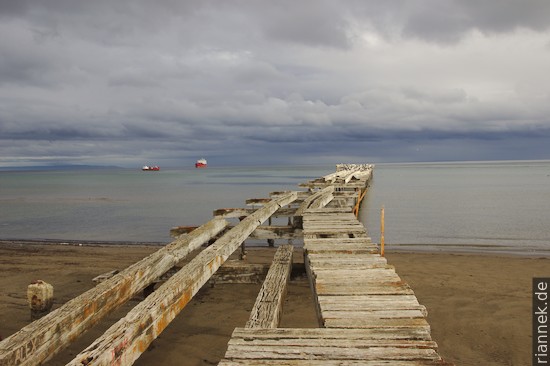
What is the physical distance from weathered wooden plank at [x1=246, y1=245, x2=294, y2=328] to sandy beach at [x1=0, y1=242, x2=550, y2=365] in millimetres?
1201

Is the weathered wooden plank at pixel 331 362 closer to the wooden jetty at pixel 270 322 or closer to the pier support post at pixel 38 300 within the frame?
the wooden jetty at pixel 270 322

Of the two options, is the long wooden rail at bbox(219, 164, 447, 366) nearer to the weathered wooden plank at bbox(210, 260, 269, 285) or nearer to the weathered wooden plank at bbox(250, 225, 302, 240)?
the weathered wooden plank at bbox(210, 260, 269, 285)

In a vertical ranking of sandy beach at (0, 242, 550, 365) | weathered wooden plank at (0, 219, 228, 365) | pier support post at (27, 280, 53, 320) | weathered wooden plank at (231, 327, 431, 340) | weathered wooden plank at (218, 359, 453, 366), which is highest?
weathered wooden plank at (0, 219, 228, 365)

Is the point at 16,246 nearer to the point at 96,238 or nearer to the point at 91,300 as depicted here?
the point at 96,238

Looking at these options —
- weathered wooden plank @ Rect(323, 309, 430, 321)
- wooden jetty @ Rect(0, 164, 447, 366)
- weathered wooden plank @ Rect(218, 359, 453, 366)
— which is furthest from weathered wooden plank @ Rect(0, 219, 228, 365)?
weathered wooden plank @ Rect(323, 309, 430, 321)

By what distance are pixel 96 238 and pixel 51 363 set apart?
16.6 m

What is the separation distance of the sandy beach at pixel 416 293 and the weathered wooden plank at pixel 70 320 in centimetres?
216

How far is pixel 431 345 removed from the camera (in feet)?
10.7

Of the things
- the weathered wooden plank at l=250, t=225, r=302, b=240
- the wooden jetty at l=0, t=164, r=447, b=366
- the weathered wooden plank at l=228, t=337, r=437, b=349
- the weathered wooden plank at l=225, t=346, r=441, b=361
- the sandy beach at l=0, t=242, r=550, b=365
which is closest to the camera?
the wooden jetty at l=0, t=164, r=447, b=366

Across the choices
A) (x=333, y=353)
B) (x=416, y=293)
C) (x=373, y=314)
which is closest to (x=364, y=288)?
(x=373, y=314)

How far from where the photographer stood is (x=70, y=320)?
10.8 feet

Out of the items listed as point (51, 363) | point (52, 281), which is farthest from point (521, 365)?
point (52, 281)

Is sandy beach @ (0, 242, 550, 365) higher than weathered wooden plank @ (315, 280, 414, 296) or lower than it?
lower

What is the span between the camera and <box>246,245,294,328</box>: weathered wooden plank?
4.43 m
